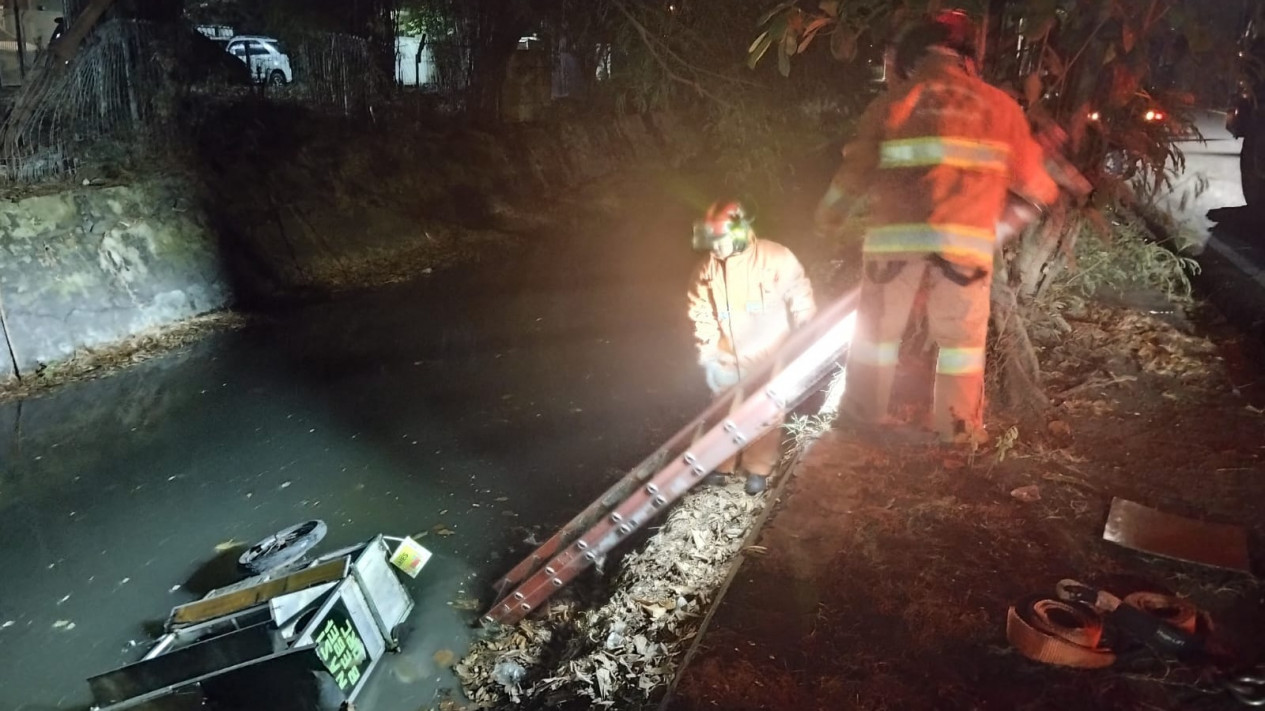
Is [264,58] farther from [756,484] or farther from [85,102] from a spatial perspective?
[756,484]

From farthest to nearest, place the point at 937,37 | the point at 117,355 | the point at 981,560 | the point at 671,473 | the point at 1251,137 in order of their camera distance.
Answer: the point at 1251,137, the point at 117,355, the point at 671,473, the point at 937,37, the point at 981,560

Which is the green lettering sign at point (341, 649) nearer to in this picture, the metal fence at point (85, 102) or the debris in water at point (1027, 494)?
the debris in water at point (1027, 494)

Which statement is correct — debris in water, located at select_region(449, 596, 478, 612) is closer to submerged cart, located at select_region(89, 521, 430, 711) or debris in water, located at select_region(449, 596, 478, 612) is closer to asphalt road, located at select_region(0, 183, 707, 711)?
asphalt road, located at select_region(0, 183, 707, 711)

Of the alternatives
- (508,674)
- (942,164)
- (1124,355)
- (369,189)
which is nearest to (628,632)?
(508,674)

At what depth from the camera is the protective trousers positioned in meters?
3.69

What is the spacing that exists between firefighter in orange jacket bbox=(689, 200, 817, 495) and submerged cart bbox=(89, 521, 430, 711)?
2022 millimetres

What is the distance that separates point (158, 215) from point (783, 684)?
9219 millimetres

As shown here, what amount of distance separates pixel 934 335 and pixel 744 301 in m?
1.17

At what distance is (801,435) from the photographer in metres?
4.45

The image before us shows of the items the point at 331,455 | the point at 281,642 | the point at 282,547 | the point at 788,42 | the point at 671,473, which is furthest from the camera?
the point at 331,455

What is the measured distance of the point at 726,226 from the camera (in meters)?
4.44

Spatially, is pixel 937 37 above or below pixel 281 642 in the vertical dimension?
above

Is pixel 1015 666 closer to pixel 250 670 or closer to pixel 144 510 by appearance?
pixel 250 670

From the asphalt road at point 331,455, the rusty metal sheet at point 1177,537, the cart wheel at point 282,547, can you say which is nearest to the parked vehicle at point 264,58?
the asphalt road at point 331,455
